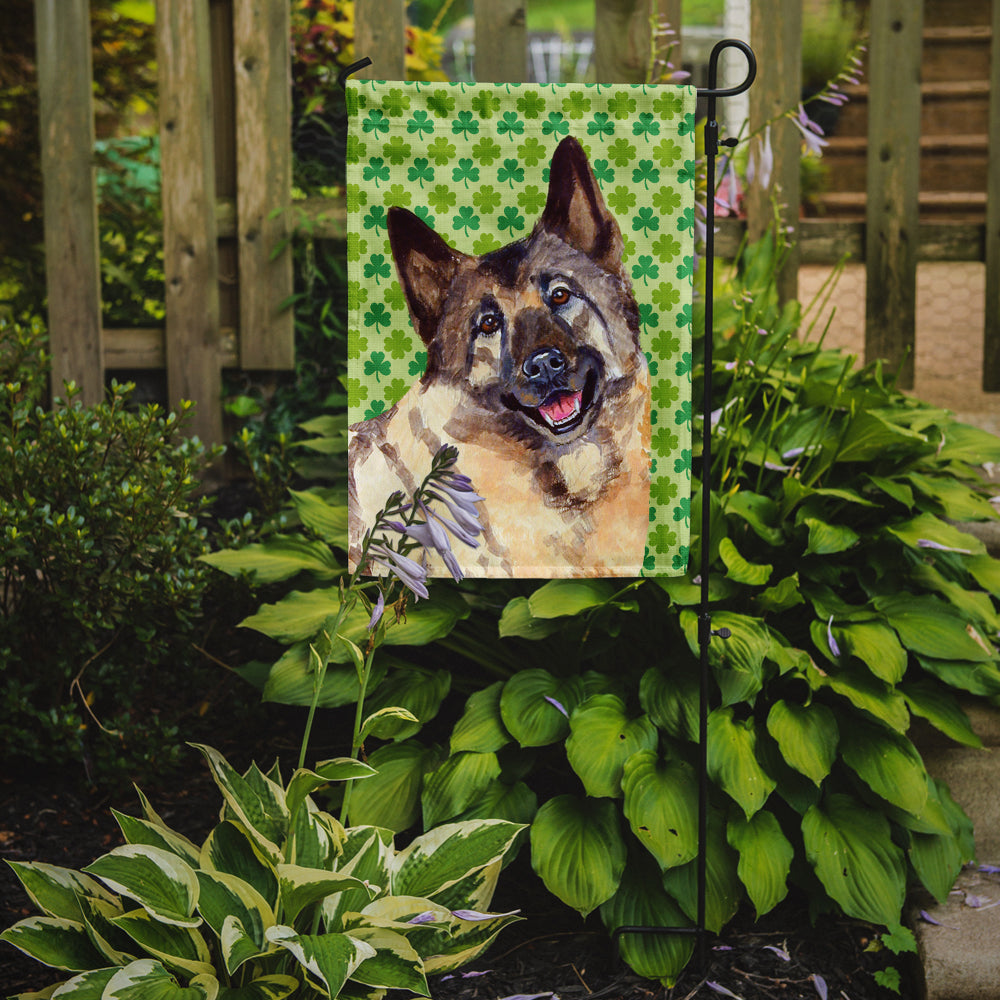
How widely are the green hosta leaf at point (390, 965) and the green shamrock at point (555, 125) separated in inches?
53.9

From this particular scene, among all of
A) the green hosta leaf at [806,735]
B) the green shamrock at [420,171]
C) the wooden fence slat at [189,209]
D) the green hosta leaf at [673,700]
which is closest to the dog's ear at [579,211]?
the green shamrock at [420,171]

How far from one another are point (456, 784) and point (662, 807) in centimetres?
40

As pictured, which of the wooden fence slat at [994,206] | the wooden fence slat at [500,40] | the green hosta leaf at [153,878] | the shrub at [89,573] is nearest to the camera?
the green hosta leaf at [153,878]

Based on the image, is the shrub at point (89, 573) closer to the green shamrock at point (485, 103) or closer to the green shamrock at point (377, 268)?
the green shamrock at point (377, 268)

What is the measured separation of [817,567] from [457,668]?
0.95 metres

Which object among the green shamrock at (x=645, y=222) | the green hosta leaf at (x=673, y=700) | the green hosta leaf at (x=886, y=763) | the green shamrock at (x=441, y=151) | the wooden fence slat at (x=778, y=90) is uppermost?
the wooden fence slat at (x=778, y=90)

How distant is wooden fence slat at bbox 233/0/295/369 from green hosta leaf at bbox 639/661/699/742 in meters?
1.90

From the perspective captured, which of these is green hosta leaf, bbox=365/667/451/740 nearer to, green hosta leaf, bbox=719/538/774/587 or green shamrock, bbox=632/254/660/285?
green hosta leaf, bbox=719/538/774/587

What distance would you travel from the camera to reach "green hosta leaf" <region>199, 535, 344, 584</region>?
2.47 meters

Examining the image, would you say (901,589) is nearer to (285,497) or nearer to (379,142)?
(379,142)

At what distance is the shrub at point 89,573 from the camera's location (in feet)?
7.61

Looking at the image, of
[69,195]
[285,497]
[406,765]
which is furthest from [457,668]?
[69,195]

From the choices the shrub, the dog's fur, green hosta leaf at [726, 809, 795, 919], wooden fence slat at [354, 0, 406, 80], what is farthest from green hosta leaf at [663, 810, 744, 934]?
wooden fence slat at [354, 0, 406, 80]

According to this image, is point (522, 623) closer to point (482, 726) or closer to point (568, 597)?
point (568, 597)
